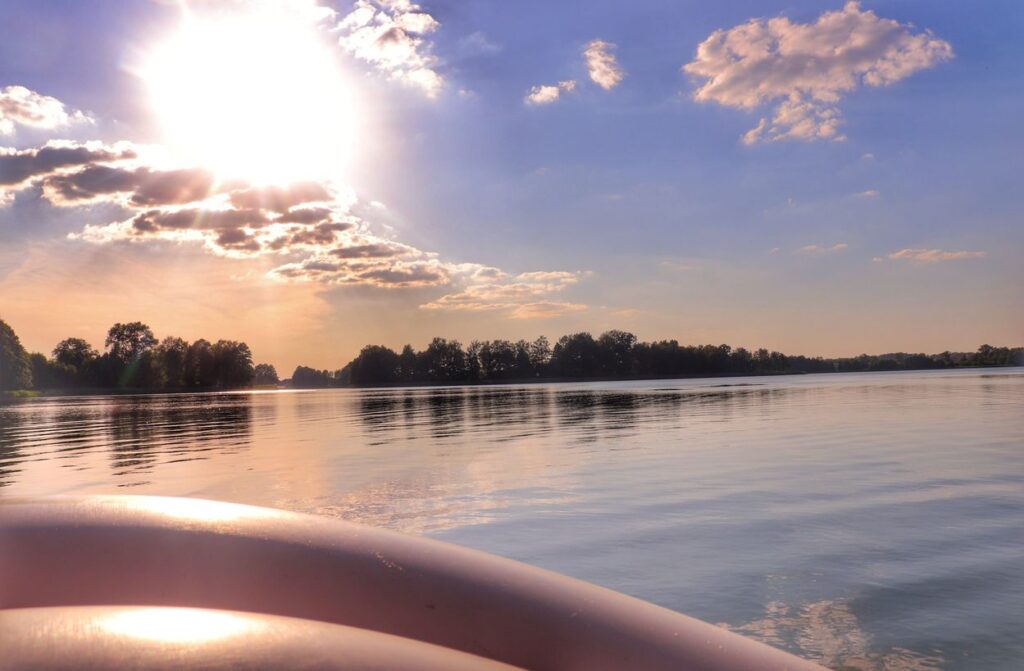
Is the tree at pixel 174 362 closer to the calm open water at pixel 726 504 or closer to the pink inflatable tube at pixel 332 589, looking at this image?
the calm open water at pixel 726 504

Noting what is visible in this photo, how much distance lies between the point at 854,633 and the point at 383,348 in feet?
501

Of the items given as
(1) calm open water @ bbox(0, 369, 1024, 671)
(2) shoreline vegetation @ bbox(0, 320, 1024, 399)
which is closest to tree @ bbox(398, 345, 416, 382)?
(2) shoreline vegetation @ bbox(0, 320, 1024, 399)

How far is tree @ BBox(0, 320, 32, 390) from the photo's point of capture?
3255 inches

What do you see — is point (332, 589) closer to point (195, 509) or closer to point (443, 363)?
point (195, 509)

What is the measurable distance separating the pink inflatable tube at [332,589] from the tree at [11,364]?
98.3 meters

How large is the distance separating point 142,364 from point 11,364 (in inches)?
1597

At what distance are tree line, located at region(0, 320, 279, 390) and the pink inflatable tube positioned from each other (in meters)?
135

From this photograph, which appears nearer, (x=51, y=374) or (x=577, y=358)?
(x=51, y=374)

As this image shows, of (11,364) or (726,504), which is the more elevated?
(11,364)

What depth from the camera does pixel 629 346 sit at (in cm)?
15262

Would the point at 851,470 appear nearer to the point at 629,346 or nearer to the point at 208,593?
the point at 208,593

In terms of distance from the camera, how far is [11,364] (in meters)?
83.8

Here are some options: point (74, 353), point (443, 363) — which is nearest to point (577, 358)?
point (443, 363)

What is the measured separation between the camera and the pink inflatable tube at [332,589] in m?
1.17
